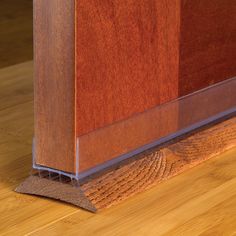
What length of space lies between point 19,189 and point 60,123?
161 mm

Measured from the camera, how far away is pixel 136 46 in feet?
5.23

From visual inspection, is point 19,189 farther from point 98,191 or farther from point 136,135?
point 136,135

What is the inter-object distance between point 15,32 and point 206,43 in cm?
127

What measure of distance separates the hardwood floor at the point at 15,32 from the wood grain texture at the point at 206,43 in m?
0.82

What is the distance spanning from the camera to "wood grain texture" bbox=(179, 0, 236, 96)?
175 cm

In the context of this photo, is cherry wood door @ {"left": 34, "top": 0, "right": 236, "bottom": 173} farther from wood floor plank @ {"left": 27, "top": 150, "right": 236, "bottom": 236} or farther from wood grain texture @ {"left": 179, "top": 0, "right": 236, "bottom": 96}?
wood floor plank @ {"left": 27, "top": 150, "right": 236, "bottom": 236}

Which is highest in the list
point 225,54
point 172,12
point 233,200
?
point 172,12

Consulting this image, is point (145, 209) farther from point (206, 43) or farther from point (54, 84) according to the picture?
point (206, 43)

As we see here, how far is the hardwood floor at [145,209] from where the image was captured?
142 cm

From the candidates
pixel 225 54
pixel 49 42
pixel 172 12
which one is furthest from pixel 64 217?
pixel 225 54

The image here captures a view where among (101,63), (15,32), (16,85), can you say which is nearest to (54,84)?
(101,63)

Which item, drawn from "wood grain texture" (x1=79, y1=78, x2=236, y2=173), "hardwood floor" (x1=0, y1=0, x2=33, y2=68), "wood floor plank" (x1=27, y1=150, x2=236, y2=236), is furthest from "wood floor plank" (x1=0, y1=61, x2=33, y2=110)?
"wood floor plank" (x1=27, y1=150, x2=236, y2=236)

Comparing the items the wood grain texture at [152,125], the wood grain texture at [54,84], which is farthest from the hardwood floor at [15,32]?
the wood grain texture at [54,84]

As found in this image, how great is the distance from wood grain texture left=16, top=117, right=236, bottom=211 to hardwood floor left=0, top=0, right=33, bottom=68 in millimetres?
879
